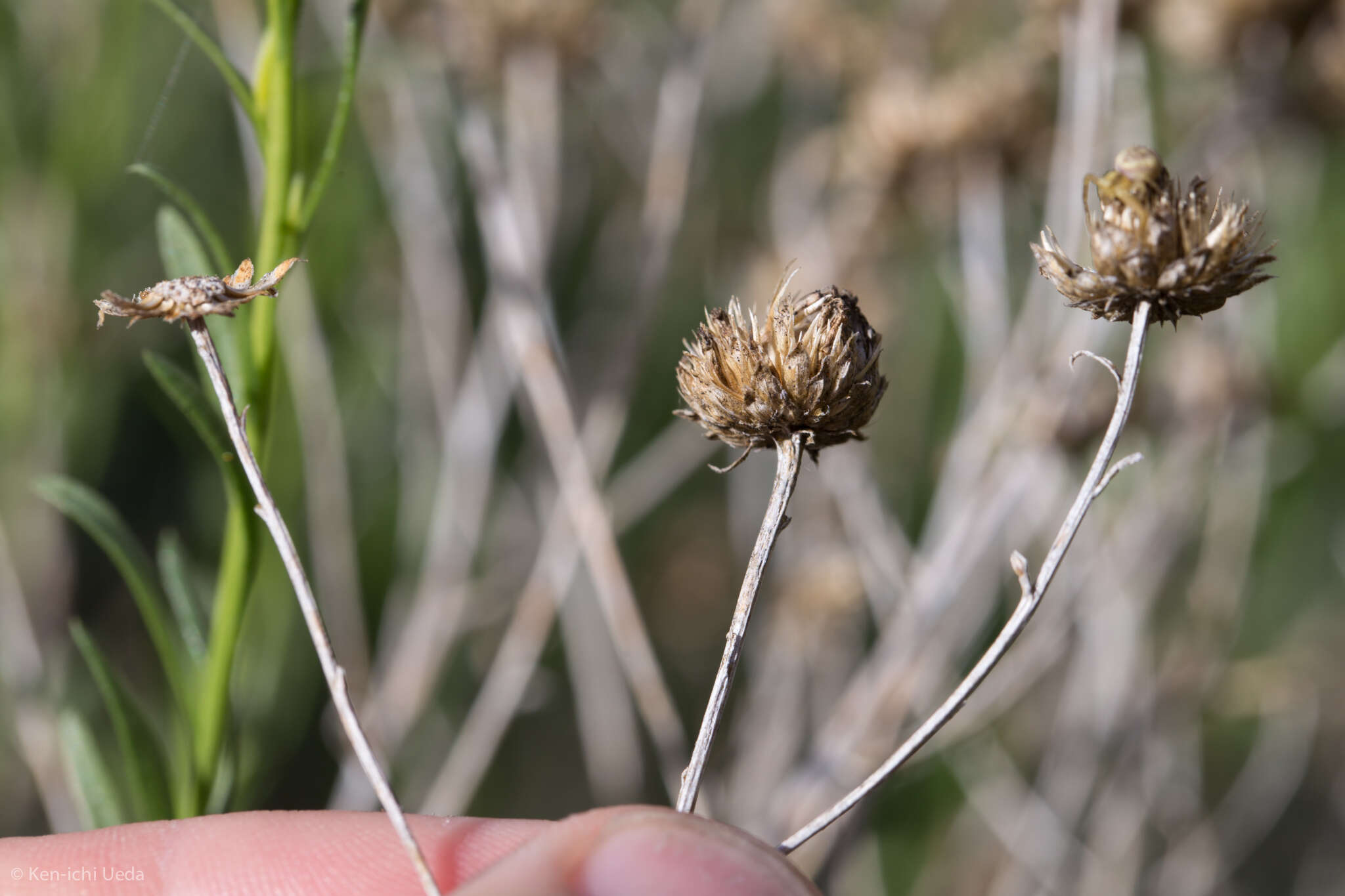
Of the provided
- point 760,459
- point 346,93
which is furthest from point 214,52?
point 760,459

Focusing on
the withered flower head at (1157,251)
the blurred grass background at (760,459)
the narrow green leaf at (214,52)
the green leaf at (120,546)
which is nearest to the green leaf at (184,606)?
the green leaf at (120,546)

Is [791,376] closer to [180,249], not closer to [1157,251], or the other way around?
[1157,251]

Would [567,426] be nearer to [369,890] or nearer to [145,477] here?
[369,890]

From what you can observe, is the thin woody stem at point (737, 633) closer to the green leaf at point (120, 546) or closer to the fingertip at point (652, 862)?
the fingertip at point (652, 862)

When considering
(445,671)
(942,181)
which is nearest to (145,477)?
(445,671)

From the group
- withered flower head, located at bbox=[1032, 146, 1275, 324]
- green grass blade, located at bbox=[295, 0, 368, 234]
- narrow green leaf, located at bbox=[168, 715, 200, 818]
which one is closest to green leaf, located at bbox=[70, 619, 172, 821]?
narrow green leaf, located at bbox=[168, 715, 200, 818]

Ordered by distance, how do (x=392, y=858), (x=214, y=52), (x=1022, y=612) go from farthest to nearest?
(x=392, y=858) → (x=214, y=52) → (x=1022, y=612)

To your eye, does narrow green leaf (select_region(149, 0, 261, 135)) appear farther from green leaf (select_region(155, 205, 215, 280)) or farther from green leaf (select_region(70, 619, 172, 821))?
green leaf (select_region(70, 619, 172, 821))
